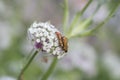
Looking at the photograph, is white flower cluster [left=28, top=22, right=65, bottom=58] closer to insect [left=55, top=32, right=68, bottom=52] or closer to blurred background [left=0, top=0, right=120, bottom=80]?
insect [left=55, top=32, right=68, bottom=52]

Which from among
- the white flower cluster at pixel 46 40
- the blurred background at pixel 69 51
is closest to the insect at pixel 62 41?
the white flower cluster at pixel 46 40

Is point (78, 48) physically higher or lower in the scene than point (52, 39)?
higher

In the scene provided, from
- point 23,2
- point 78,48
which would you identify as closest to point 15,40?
point 78,48

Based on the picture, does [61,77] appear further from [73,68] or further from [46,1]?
[46,1]

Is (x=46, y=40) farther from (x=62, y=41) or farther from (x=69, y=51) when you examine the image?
(x=69, y=51)

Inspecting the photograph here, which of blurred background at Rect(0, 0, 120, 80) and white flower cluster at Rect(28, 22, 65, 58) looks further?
blurred background at Rect(0, 0, 120, 80)

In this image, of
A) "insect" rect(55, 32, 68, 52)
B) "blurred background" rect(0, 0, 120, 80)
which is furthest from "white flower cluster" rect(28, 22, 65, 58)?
→ "blurred background" rect(0, 0, 120, 80)
